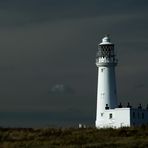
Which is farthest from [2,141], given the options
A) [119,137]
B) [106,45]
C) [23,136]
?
[106,45]

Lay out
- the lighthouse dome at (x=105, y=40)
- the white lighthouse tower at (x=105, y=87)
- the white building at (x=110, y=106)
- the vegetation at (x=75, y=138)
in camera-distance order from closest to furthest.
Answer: the vegetation at (x=75, y=138)
the white building at (x=110, y=106)
the white lighthouse tower at (x=105, y=87)
the lighthouse dome at (x=105, y=40)

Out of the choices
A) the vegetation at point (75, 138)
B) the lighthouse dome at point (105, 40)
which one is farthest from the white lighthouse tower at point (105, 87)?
the vegetation at point (75, 138)

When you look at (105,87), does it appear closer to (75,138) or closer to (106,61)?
(106,61)

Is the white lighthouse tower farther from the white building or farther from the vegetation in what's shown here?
the vegetation

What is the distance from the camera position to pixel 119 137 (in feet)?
115

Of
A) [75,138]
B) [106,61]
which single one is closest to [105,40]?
[106,61]

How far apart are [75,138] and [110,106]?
17.4 metres

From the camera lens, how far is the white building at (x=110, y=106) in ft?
165

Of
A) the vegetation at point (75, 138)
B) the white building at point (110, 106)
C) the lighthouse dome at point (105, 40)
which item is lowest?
the vegetation at point (75, 138)

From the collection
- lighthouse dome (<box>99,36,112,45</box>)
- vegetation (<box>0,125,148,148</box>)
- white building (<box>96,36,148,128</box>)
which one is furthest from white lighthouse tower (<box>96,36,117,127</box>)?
vegetation (<box>0,125,148,148</box>)

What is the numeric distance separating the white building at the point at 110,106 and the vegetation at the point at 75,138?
10.1m

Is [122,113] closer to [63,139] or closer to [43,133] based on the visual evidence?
[43,133]

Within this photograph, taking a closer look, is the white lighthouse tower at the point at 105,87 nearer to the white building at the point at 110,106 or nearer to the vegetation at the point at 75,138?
the white building at the point at 110,106

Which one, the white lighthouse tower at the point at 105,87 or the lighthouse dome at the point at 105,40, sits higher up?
the lighthouse dome at the point at 105,40
